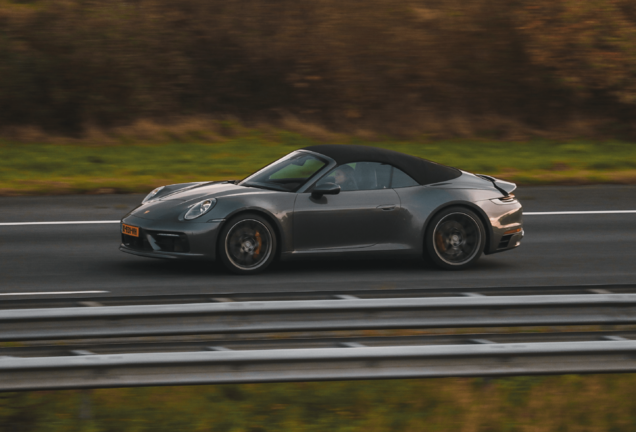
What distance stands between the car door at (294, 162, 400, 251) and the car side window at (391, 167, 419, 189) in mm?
67

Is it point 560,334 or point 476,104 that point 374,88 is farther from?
point 560,334

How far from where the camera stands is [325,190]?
834cm

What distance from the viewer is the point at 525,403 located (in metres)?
4.84

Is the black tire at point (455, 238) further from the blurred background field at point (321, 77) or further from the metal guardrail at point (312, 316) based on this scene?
the blurred background field at point (321, 77)

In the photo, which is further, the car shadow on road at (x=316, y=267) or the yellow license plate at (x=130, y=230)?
the car shadow on road at (x=316, y=267)

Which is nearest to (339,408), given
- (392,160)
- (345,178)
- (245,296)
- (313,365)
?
(313,365)

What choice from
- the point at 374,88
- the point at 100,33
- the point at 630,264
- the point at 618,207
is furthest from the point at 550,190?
the point at 100,33

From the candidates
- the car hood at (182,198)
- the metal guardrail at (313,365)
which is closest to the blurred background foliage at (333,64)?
the car hood at (182,198)

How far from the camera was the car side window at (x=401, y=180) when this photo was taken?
876 centimetres

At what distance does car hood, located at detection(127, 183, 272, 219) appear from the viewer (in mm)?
8406

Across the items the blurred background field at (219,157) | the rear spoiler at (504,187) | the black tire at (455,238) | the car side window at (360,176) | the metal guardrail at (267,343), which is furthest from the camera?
the blurred background field at (219,157)

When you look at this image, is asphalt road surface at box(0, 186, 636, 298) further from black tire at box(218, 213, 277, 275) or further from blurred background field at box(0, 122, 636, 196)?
blurred background field at box(0, 122, 636, 196)

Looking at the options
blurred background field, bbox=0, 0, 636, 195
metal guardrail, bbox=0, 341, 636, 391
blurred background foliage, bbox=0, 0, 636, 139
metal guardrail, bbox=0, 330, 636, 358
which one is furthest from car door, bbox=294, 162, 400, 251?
blurred background foliage, bbox=0, 0, 636, 139

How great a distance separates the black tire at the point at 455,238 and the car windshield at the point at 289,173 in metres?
1.37
